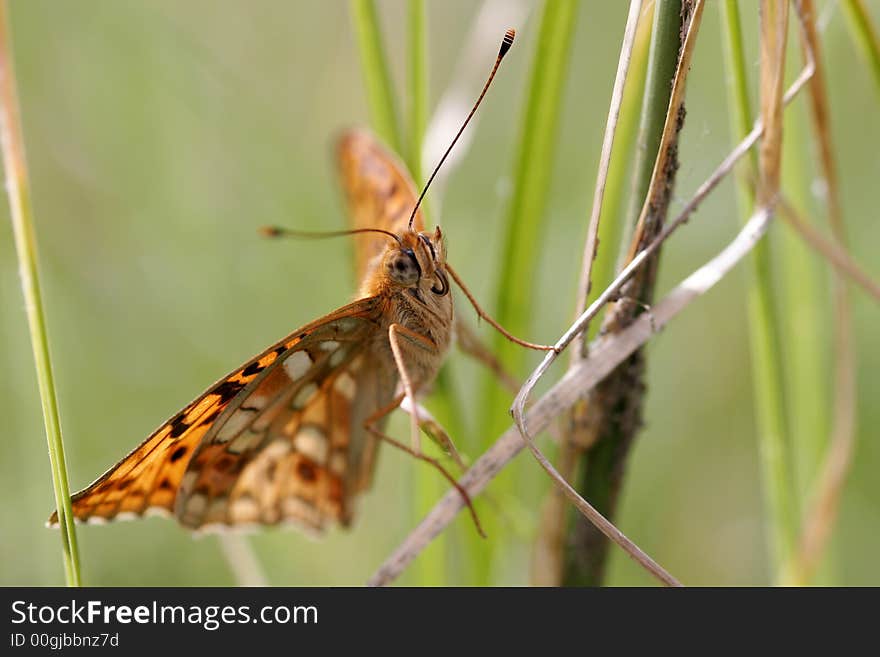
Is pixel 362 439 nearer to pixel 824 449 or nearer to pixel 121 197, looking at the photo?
pixel 824 449

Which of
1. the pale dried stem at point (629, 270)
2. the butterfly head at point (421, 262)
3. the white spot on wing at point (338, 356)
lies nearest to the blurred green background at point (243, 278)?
the white spot on wing at point (338, 356)

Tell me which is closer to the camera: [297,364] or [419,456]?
[419,456]

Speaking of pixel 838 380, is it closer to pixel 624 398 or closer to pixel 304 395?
pixel 624 398

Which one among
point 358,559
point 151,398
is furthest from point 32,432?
point 358,559

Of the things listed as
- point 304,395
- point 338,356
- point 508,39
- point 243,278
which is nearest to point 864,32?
point 508,39

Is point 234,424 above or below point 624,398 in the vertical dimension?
above

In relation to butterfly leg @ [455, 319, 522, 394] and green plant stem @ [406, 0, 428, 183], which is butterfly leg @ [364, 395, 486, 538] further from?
green plant stem @ [406, 0, 428, 183]

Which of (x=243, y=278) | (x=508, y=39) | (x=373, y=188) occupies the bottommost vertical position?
(x=508, y=39)
